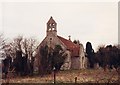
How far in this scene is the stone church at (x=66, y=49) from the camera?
13461mm

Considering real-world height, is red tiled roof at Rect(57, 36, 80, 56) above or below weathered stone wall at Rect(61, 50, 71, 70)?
above

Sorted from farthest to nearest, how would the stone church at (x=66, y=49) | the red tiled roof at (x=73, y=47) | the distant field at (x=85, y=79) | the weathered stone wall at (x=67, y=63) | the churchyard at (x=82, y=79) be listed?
the red tiled roof at (x=73, y=47), the weathered stone wall at (x=67, y=63), the stone church at (x=66, y=49), the distant field at (x=85, y=79), the churchyard at (x=82, y=79)

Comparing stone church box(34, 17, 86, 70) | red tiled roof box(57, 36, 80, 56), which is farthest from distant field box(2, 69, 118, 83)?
red tiled roof box(57, 36, 80, 56)

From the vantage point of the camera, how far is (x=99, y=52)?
14.9 metres

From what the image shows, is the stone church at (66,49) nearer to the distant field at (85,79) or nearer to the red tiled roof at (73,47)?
the red tiled roof at (73,47)

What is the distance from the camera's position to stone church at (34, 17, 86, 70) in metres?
13.5

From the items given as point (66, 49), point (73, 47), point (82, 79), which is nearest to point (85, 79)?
point (82, 79)

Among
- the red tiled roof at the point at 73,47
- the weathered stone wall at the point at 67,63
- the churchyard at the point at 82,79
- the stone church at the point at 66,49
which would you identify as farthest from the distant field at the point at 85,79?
the red tiled roof at the point at 73,47

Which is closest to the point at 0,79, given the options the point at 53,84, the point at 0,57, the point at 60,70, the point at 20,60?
the point at 0,57

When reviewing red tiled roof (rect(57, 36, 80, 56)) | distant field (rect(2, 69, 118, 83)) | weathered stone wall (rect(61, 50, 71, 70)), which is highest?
red tiled roof (rect(57, 36, 80, 56))

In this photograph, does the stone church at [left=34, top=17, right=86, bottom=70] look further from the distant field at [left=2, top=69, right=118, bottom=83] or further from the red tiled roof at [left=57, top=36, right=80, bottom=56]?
the distant field at [left=2, top=69, right=118, bottom=83]

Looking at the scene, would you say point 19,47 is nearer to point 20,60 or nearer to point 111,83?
point 20,60

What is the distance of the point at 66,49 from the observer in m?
15.9

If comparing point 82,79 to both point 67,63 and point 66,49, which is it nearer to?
point 67,63
